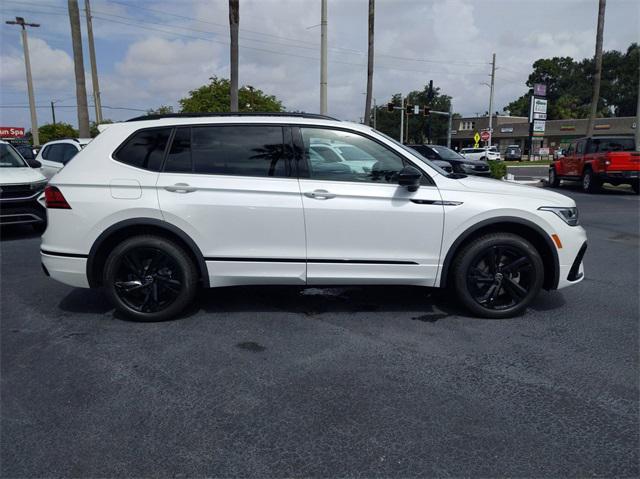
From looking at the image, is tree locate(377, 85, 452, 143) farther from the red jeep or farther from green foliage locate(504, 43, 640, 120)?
the red jeep

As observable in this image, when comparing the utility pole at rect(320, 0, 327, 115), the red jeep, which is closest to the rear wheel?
the red jeep

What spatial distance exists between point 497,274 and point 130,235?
10.7ft

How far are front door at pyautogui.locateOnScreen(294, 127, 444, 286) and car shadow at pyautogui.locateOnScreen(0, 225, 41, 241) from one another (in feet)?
22.3

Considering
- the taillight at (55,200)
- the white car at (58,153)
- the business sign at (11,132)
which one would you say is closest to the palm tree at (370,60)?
the white car at (58,153)

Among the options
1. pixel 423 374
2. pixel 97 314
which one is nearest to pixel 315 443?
pixel 423 374

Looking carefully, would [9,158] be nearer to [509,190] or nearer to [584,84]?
[509,190]

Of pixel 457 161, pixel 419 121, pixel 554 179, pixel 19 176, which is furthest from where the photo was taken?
pixel 419 121

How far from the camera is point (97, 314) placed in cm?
458

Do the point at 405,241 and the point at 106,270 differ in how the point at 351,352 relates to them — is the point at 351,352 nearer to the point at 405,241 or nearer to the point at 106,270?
the point at 405,241

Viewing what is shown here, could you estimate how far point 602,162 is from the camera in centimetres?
1617

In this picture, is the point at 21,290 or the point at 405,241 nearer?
the point at 405,241

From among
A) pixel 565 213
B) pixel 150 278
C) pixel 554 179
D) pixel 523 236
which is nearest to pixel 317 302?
pixel 150 278

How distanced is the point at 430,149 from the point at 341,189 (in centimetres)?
1511

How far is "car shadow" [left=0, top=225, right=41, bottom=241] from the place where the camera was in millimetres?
8594
